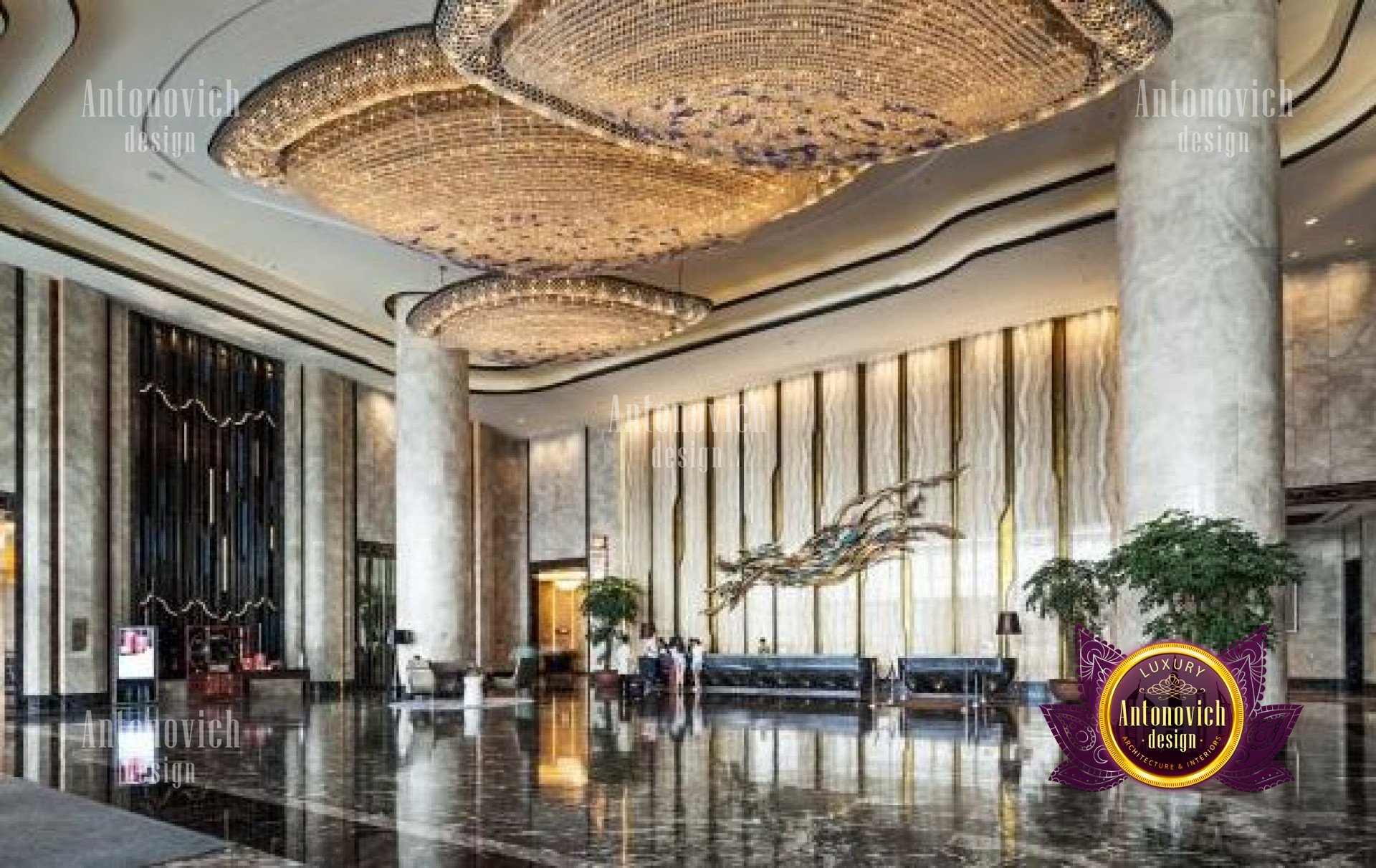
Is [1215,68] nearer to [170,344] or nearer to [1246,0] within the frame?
[1246,0]

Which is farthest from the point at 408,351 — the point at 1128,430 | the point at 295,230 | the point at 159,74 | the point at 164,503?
the point at 1128,430

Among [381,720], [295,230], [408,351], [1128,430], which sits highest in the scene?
[295,230]

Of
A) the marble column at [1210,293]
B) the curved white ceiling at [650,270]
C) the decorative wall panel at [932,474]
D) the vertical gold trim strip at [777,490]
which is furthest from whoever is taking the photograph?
the vertical gold trim strip at [777,490]

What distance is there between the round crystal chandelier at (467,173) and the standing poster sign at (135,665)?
8.17 meters

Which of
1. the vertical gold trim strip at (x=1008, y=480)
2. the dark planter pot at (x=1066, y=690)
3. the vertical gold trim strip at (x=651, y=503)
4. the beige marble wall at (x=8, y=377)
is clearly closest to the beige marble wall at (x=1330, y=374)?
the vertical gold trim strip at (x=1008, y=480)

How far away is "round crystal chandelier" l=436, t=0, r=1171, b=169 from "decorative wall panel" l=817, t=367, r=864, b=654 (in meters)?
12.6

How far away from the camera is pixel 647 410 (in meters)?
24.9

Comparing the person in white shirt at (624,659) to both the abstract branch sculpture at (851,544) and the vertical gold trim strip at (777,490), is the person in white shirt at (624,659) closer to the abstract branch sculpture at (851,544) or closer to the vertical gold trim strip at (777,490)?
the abstract branch sculpture at (851,544)

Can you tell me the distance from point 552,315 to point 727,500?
35.3ft

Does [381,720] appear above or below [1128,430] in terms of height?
below

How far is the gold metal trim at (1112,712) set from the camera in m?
6.53

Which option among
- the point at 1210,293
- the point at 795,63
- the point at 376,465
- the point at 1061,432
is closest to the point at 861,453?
the point at 1061,432

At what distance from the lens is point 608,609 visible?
23.1 m

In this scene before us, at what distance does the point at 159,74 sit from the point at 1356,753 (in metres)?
11.1
